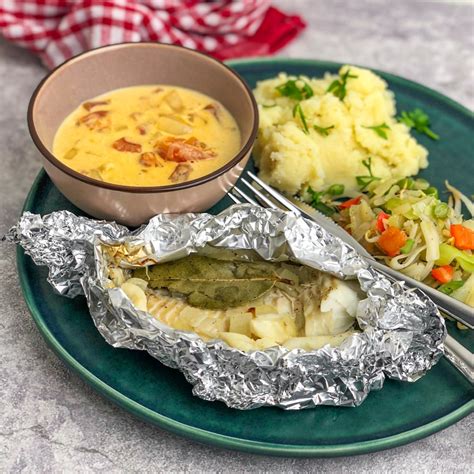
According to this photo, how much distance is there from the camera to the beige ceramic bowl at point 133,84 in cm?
258

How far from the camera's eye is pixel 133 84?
3.14 meters

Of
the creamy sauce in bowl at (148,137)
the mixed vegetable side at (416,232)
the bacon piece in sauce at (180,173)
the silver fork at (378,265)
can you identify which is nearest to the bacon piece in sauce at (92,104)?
the creamy sauce in bowl at (148,137)

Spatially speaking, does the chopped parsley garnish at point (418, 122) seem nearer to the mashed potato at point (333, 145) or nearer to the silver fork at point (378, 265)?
the mashed potato at point (333, 145)

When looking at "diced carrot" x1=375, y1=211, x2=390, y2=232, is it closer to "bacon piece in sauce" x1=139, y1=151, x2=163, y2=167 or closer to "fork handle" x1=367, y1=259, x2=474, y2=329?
"fork handle" x1=367, y1=259, x2=474, y2=329

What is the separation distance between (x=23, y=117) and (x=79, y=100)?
2.01 ft

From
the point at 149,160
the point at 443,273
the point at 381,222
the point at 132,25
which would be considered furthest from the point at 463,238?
the point at 132,25

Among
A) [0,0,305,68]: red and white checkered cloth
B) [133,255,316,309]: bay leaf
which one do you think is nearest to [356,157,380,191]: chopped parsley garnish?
[133,255,316,309]: bay leaf

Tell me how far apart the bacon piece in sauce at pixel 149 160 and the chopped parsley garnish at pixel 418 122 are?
1143 millimetres

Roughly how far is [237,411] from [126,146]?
42.5 inches

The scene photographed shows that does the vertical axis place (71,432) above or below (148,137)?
A: below

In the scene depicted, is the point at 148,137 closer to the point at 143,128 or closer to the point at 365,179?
the point at 143,128

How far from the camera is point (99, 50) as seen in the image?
3.02 metres

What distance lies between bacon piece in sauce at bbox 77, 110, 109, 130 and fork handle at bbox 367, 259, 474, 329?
1205 millimetres

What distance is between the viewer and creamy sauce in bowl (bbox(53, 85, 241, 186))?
2729 mm
